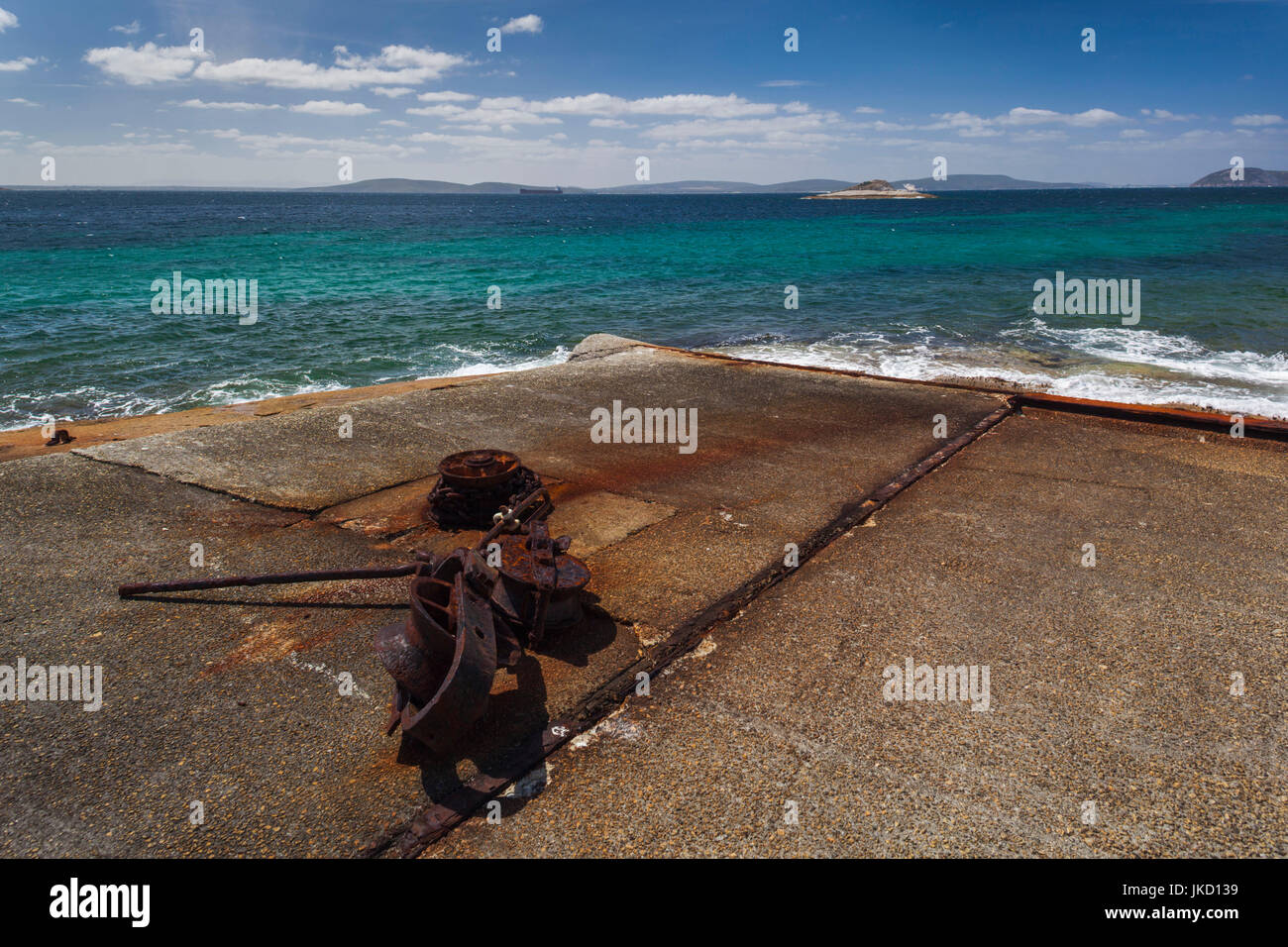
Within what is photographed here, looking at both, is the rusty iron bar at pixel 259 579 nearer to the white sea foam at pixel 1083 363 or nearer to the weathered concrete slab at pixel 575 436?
the weathered concrete slab at pixel 575 436

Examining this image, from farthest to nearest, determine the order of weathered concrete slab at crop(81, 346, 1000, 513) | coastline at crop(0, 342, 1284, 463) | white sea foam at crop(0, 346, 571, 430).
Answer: white sea foam at crop(0, 346, 571, 430), coastline at crop(0, 342, 1284, 463), weathered concrete slab at crop(81, 346, 1000, 513)

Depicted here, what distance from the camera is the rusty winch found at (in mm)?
3064

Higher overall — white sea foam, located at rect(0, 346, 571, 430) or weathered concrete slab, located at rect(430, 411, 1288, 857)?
white sea foam, located at rect(0, 346, 571, 430)

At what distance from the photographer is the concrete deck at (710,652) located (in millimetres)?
2977

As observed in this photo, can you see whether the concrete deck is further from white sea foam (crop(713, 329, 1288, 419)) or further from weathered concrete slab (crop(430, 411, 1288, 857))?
white sea foam (crop(713, 329, 1288, 419))

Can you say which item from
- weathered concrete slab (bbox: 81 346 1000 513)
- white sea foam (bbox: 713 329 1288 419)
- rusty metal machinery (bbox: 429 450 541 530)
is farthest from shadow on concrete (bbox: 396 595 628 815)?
white sea foam (bbox: 713 329 1288 419)

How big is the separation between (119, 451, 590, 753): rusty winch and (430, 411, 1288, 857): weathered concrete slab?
0.51 m

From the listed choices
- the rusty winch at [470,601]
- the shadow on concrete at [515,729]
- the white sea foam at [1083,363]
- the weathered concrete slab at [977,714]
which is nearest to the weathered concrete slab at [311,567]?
the shadow on concrete at [515,729]

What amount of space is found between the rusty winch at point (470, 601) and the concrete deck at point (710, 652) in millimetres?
215

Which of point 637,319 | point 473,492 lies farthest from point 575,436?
point 637,319

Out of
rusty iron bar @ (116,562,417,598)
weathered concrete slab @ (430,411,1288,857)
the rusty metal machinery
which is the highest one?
the rusty metal machinery
